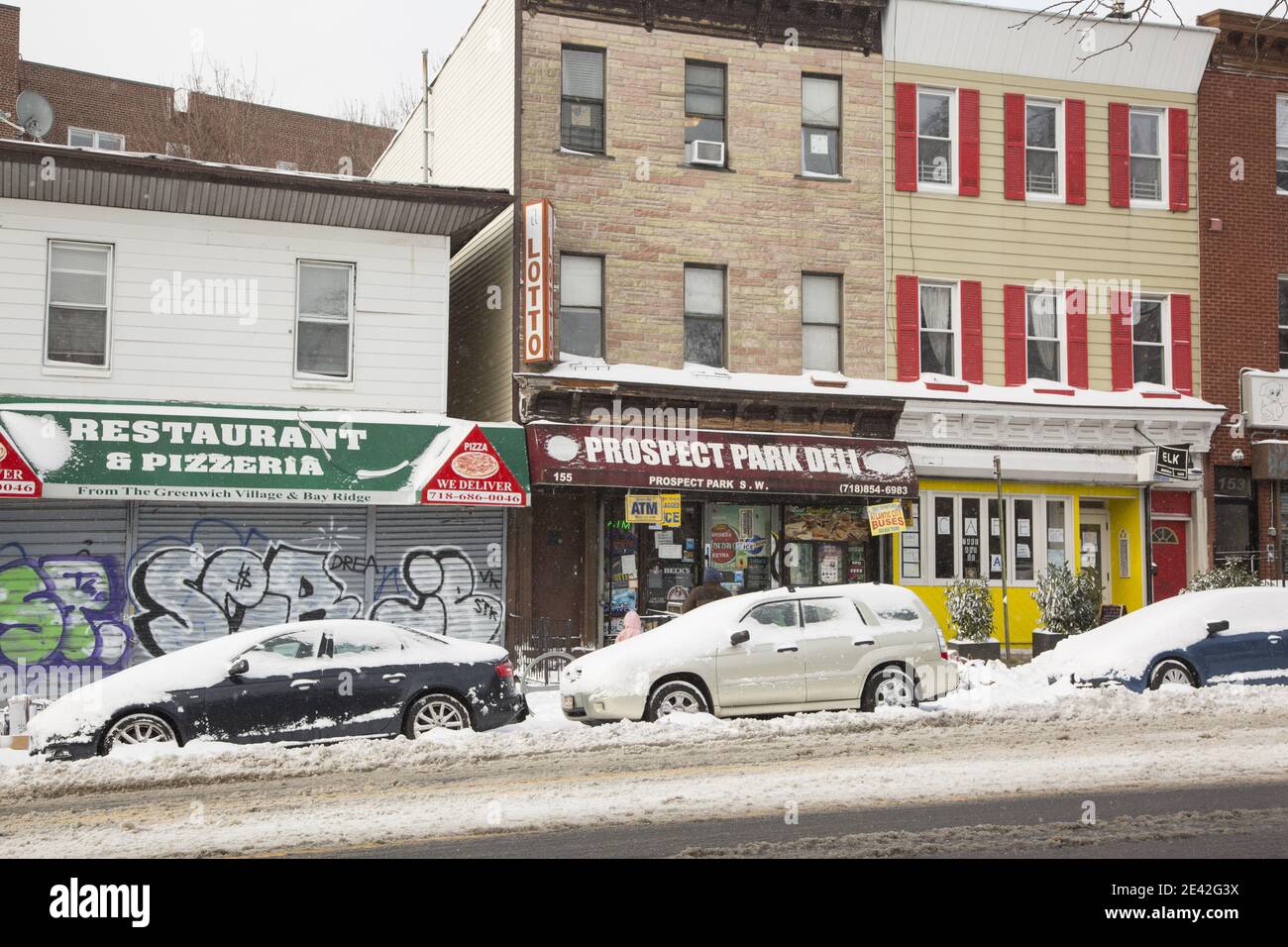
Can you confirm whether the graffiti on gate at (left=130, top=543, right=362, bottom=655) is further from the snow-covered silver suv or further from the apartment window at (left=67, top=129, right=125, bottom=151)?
the apartment window at (left=67, top=129, right=125, bottom=151)

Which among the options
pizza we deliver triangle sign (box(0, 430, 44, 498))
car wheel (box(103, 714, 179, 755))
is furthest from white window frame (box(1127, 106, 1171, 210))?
car wheel (box(103, 714, 179, 755))

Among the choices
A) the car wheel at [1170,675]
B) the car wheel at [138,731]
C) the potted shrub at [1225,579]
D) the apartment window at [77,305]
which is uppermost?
the apartment window at [77,305]

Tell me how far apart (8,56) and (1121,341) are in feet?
94.9

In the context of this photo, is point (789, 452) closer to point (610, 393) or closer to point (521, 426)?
point (610, 393)

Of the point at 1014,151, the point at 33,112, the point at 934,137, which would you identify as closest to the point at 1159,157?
the point at 1014,151

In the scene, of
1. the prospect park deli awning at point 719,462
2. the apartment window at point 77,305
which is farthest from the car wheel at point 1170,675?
the apartment window at point 77,305

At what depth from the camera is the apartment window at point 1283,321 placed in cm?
2355

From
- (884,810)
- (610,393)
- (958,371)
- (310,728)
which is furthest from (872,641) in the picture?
(958,371)

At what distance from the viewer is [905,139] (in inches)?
864

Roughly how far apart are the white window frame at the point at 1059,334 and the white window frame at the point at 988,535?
2121 millimetres

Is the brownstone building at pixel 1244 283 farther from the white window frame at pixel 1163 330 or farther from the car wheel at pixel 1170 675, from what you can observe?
the car wheel at pixel 1170 675

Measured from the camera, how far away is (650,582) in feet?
66.8

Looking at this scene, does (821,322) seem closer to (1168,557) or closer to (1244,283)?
(1168,557)

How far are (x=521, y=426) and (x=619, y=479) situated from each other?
165 centimetres
